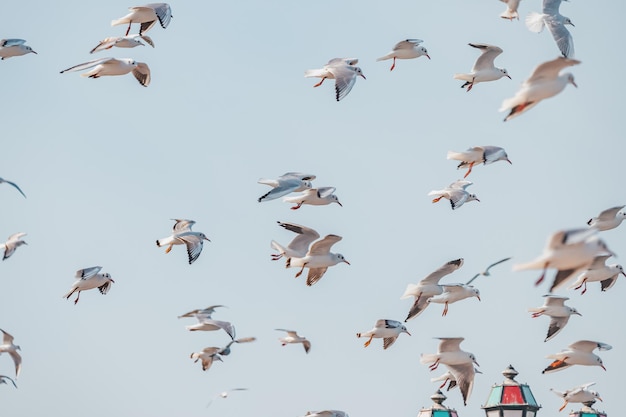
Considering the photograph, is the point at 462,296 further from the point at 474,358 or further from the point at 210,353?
the point at 210,353

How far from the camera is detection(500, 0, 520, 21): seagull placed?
3030 cm

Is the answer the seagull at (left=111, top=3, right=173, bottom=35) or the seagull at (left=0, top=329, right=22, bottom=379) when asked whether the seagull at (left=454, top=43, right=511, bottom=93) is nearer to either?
the seagull at (left=111, top=3, right=173, bottom=35)

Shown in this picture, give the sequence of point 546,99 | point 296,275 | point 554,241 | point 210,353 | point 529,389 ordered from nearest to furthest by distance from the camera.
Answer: point 554,241, point 546,99, point 296,275, point 210,353, point 529,389

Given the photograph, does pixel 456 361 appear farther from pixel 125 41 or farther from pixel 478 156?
pixel 125 41

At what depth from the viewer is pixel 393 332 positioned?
31.3 m

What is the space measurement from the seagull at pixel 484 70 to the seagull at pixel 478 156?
1314 mm

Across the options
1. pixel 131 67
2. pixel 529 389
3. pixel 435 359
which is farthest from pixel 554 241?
pixel 529 389

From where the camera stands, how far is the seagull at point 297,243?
29.3 metres

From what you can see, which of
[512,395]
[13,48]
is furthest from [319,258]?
[512,395]

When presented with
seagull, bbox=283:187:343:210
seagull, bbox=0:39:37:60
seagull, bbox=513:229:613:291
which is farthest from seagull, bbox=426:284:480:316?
seagull, bbox=513:229:613:291

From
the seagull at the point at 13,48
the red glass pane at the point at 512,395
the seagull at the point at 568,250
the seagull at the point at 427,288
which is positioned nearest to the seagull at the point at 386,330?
the seagull at the point at 427,288

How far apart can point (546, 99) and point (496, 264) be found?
8.37ft

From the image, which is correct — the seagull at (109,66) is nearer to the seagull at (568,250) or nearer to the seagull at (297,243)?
the seagull at (297,243)

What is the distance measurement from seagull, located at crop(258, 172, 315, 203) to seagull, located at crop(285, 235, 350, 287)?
44.2 inches
